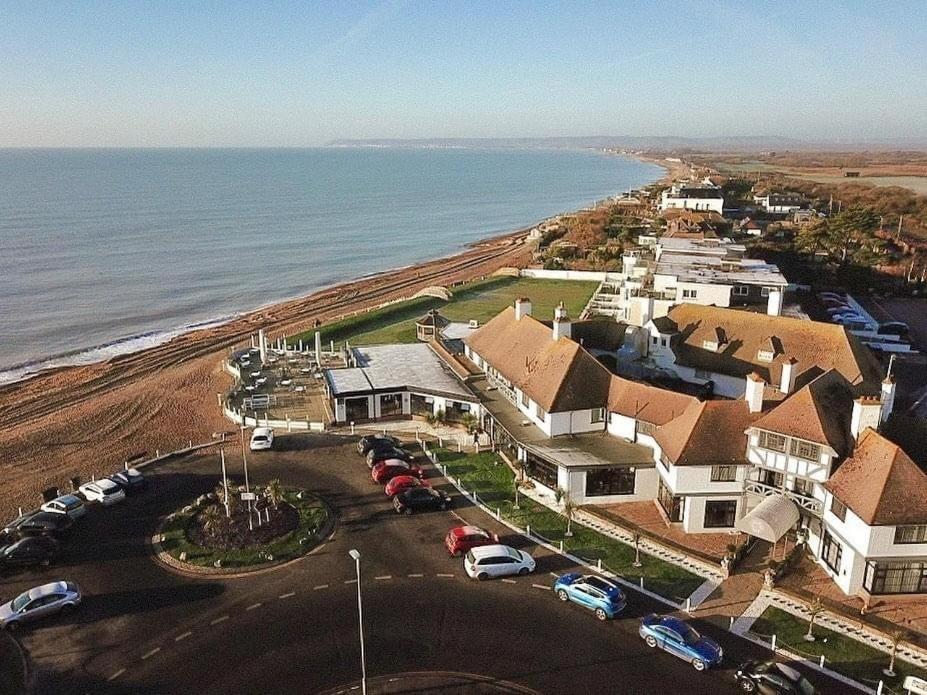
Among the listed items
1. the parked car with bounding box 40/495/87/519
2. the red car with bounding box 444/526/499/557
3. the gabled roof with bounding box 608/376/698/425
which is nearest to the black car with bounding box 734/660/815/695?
the red car with bounding box 444/526/499/557

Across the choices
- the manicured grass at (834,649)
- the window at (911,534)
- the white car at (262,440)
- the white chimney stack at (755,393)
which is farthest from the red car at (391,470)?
the window at (911,534)

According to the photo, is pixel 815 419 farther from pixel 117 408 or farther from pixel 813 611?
pixel 117 408

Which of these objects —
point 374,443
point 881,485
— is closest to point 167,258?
point 374,443

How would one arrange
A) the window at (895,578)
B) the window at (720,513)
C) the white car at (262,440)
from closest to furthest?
the window at (895,578)
the window at (720,513)
the white car at (262,440)

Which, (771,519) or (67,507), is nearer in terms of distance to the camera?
(771,519)

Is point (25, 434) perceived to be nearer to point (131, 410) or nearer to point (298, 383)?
point (131, 410)

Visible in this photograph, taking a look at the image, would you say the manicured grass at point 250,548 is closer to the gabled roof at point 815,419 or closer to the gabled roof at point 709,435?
the gabled roof at point 709,435

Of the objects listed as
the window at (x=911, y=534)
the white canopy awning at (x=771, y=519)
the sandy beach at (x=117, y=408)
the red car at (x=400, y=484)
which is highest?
the window at (x=911, y=534)
